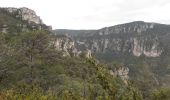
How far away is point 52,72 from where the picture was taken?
90.8 meters

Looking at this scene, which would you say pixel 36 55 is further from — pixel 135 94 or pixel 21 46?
pixel 135 94

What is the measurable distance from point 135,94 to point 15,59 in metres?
53.7

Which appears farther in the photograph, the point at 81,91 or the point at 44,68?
the point at 44,68

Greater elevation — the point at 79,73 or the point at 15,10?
the point at 15,10

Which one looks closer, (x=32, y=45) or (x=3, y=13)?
(x=32, y=45)

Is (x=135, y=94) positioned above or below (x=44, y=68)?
above

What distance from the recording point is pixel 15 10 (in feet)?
652

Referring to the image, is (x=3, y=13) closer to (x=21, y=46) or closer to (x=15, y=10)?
(x=15, y=10)

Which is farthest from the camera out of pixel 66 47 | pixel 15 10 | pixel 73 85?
pixel 15 10

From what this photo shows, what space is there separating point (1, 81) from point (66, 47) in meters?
102

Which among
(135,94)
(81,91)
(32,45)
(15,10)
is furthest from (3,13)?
(135,94)

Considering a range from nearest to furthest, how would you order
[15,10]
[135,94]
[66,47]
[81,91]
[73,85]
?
[135,94]
[81,91]
[73,85]
[66,47]
[15,10]

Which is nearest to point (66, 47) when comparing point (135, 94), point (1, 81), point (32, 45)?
point (32, 45)

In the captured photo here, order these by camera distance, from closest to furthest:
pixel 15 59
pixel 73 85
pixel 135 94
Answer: pixel 135 94, pixel 73 85, pixel 15 59
